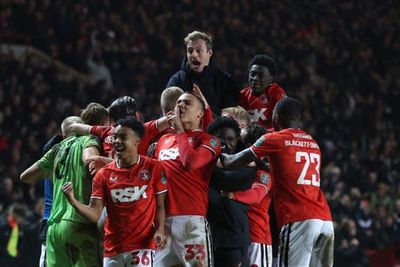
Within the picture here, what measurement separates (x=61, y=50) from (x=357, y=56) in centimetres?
768

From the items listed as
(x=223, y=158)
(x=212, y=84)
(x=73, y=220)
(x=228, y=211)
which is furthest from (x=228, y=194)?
(x=212, y=84)

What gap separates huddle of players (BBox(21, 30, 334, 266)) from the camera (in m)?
7.68

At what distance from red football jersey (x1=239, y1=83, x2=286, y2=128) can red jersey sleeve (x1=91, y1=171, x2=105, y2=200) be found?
7.61 feet

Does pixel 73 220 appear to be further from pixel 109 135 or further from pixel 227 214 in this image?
pixel 227 214

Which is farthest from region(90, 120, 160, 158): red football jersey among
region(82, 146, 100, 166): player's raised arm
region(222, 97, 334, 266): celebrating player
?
region(222, 97, 334, 266): celebrating player

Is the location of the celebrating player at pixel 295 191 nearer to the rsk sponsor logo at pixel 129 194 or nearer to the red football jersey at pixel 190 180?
the red football jersey at pixel 190 180

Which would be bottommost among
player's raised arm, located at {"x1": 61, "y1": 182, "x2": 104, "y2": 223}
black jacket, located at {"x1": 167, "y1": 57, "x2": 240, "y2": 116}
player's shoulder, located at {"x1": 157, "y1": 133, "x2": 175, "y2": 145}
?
player's raised arm, located at {"x1": 61, "y1": 182, "x2": 104, "y2": 223}

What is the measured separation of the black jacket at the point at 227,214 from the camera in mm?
8070

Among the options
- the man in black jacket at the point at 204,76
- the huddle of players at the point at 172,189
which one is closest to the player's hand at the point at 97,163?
the huddle of players at the point at 172,189

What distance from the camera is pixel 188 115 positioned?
26.5ft

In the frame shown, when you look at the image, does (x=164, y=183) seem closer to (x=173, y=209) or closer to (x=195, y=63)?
(x=173, y=209)

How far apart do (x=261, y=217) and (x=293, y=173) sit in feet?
2.36

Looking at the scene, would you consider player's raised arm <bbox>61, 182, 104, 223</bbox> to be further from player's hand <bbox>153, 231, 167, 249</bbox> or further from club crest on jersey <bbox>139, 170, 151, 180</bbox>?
player's hand <bbox>153, 231, 167, 249</bbox>

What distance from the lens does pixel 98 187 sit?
7711 millimetres
